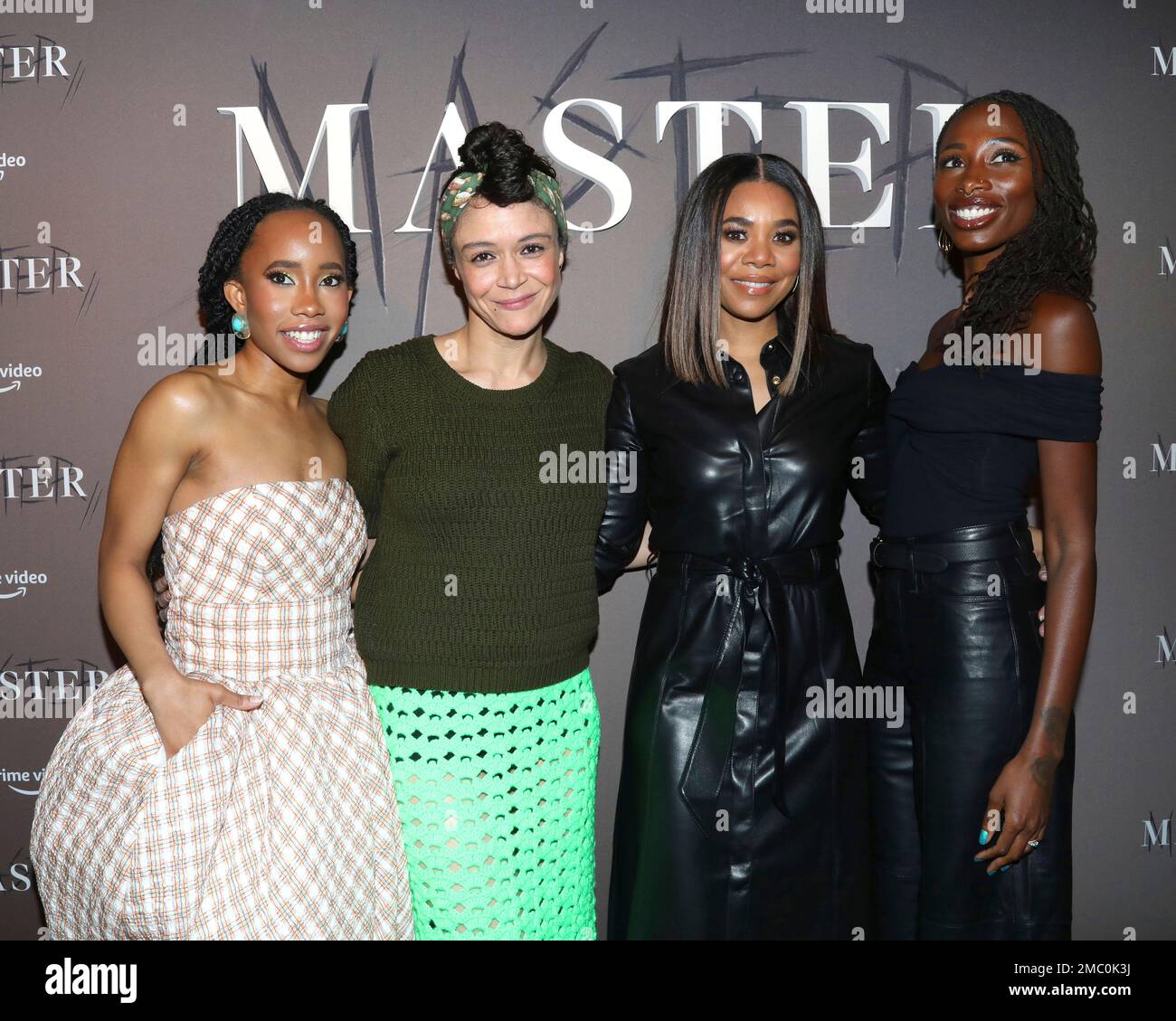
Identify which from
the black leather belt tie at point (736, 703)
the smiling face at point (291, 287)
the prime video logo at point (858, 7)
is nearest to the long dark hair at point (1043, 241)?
the prime video logo at point (858, 7)

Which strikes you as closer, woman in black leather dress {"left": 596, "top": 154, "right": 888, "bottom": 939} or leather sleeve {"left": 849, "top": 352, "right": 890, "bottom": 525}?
woman in black leather dress {"left": 596, "top": 154, "right": 888, "bottom": 939}

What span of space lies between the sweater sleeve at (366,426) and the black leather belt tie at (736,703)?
2.96 ft

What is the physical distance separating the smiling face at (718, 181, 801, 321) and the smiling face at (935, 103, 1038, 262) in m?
0.43

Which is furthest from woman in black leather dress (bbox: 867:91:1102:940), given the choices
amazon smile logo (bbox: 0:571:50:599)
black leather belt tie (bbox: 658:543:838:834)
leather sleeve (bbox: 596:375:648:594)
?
amazon smile logo (bbox: 0:571:50:599)

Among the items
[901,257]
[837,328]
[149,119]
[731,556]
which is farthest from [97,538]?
[901,257]

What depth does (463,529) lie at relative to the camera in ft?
7.47

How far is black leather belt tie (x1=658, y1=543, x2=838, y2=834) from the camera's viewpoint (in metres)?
2.30

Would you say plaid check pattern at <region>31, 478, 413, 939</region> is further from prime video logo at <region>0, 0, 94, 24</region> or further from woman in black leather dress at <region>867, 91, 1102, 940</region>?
prime video logo at <region>0, 0, 94, 24</region>

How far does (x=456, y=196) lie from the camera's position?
7.53 ft

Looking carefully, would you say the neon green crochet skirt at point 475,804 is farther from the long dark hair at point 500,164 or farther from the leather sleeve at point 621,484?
the long dark hair at point 500,164

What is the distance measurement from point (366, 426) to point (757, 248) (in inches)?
41.3

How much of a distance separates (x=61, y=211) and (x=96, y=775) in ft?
5.57

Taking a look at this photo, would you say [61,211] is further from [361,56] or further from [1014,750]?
[1014,750]

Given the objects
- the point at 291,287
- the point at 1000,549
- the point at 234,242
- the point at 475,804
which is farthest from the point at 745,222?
the point at 475,804
